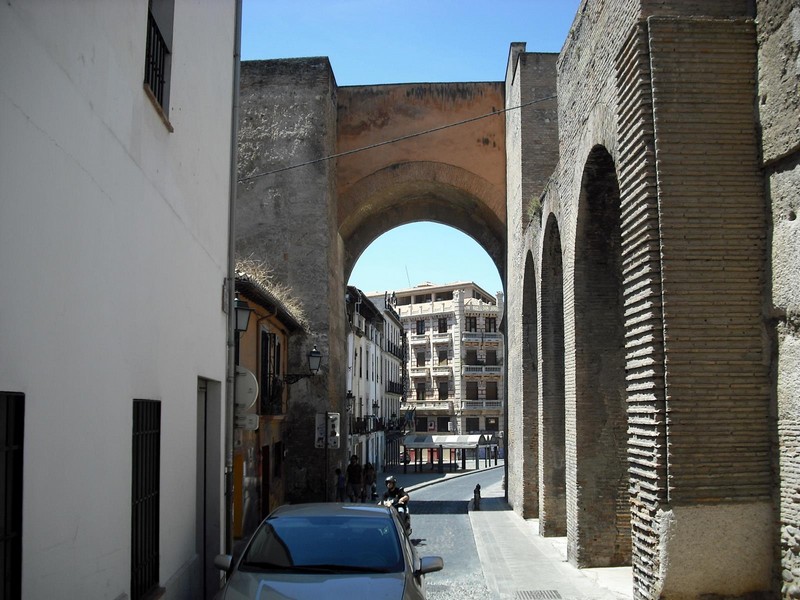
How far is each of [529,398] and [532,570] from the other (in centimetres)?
619

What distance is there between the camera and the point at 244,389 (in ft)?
33.4

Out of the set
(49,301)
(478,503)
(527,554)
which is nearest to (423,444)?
(478,503)

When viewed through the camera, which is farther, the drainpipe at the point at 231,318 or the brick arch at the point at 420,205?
the brick arch at the point at 420,205

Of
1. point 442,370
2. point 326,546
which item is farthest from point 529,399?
point 442,370

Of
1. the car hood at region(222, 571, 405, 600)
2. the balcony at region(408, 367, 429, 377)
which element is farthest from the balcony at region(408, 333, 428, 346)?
the car hood at region(222, 571, 405, 600)

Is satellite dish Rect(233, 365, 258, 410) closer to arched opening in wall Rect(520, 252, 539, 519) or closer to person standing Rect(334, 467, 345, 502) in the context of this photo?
arched opening in wall Rect(520, 252, 539, 519)

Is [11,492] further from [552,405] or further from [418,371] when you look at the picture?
[418,371]

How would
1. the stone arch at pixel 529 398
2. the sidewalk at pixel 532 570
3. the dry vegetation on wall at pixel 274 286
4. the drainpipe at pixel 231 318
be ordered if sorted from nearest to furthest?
1. the sidewalk at pixel 532 570
2. the drainpipe at pixel 231 318
3. the stone arch at pixel 529 398
4. the dry vegetation on wall at pixel 274 286

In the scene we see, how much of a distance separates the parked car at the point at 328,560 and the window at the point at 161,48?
3.32 m

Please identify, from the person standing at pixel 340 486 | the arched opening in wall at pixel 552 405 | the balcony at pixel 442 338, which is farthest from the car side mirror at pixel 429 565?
the balcony at pixel 442 338

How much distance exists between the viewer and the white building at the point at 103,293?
3721mm

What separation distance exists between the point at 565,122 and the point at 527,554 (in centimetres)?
629

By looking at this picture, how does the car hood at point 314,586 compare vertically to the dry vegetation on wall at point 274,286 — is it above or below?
below

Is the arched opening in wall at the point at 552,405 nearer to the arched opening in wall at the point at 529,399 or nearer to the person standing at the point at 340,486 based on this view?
the arched opening in wall at the point at 529,399
